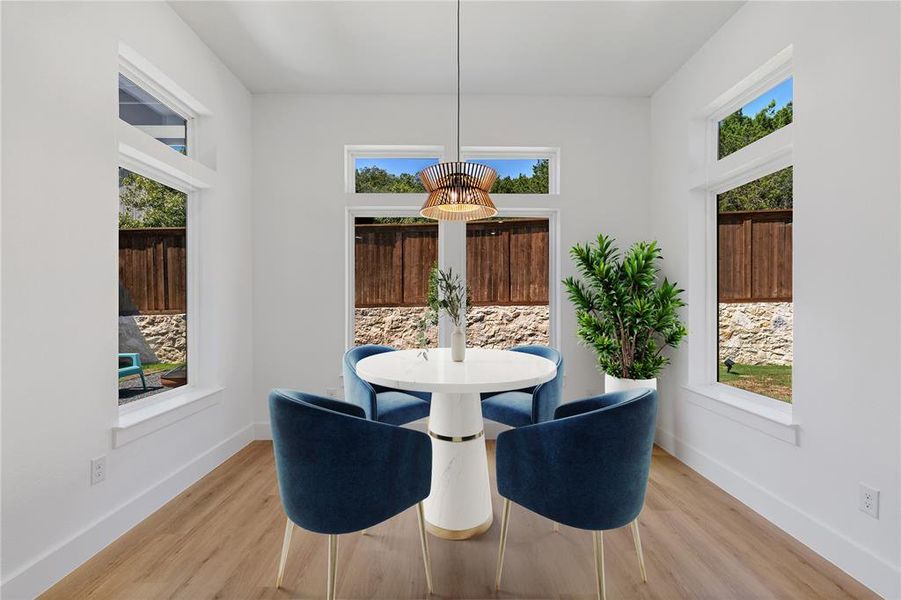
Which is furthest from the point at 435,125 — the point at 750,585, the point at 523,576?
the point at 750,585

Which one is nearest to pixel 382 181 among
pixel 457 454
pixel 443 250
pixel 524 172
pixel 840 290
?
pixel 443 250

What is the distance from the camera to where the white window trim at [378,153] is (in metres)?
3.71

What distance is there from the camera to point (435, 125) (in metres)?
3.65

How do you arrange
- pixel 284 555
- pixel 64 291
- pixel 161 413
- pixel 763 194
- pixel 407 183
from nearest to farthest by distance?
pixel 284 555
pixel 64 291
pixel 161 413
pixel 763 194
pixel 407 183

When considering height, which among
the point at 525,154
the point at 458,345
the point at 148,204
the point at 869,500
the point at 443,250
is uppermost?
the point at 525,154

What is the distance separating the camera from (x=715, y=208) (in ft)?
10.2

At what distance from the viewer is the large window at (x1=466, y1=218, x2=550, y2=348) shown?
3838mm

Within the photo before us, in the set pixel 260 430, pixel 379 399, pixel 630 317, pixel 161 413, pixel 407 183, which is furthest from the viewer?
pixel 407 183

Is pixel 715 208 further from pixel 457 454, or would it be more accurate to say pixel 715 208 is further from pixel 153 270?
pixel 153 270

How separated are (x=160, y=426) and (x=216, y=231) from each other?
1.35 metres

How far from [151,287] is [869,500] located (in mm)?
3751

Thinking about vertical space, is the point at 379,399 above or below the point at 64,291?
below

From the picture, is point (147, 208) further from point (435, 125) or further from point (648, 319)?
point (648, 319)

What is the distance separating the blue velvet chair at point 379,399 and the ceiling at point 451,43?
2.03 meters
